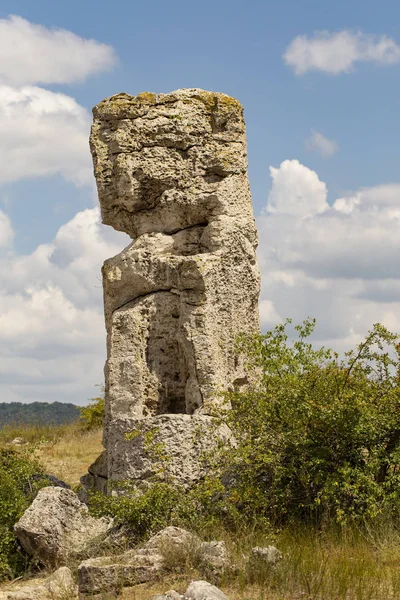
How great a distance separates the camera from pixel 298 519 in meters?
9.52

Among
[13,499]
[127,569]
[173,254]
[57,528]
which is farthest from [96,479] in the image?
[127,569]

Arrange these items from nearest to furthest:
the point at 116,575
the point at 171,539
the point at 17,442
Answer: the point at 116,575 → the point at 171,539 → the point at 17,442

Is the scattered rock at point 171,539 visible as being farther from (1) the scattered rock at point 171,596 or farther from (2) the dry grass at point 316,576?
(1) the scattered rock at point 171,596

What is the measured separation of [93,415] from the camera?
81.4 ft

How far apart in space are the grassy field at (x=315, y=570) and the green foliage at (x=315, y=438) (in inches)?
12.1

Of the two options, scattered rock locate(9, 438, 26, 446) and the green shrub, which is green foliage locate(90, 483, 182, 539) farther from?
Result: scattered rock locate(9, 438, 26, 446)

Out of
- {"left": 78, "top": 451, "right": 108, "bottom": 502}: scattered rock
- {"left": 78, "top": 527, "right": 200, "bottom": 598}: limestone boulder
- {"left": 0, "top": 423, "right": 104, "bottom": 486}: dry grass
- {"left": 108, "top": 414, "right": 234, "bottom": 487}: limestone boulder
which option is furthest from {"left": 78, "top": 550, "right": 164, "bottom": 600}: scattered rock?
{"left": 0, "top": 423, "right": 104, "bottom": 486}: dry grass

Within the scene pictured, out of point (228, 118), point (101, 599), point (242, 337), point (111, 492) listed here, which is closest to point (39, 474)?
point (111, 492)

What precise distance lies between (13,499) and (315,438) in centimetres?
377

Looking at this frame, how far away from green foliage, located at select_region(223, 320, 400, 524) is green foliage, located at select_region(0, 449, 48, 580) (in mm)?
2561

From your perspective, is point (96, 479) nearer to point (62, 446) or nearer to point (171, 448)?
point (171, 448)

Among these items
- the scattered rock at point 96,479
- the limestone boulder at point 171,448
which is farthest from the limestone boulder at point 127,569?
the scattered rock at point 96,479

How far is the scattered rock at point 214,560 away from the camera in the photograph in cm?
787

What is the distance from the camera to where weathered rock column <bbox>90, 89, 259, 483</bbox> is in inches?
432
